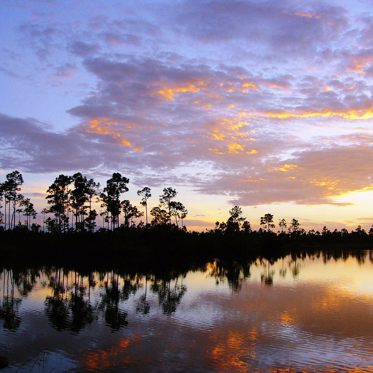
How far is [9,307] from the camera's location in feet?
96.6

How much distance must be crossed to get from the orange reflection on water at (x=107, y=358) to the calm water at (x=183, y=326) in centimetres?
4

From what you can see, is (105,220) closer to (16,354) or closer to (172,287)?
(172,287)

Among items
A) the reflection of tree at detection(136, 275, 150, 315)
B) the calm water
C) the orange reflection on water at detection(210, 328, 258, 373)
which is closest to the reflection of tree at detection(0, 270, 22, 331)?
the calm water

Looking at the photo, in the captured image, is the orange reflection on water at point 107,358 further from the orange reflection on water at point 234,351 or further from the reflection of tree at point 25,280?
the reflection of tree at point 25,280

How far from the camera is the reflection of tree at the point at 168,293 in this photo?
30.6 metres

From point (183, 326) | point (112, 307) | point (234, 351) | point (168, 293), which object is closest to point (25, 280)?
point (168, 293)

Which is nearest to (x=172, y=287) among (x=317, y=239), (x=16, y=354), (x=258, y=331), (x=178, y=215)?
(x=258, y=331)

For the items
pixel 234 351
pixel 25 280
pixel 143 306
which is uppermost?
pixel 25 280

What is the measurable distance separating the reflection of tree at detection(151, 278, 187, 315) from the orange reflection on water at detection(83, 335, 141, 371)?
8.86 m

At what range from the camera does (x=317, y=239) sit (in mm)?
178750

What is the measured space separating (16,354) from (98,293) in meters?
18.3

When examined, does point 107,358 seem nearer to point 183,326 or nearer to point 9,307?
point 183,326

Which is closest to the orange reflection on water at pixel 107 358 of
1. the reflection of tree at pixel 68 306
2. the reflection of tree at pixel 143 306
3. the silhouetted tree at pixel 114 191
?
the reflection of tree at pixel 68 306

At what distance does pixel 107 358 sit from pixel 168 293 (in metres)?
19.2
